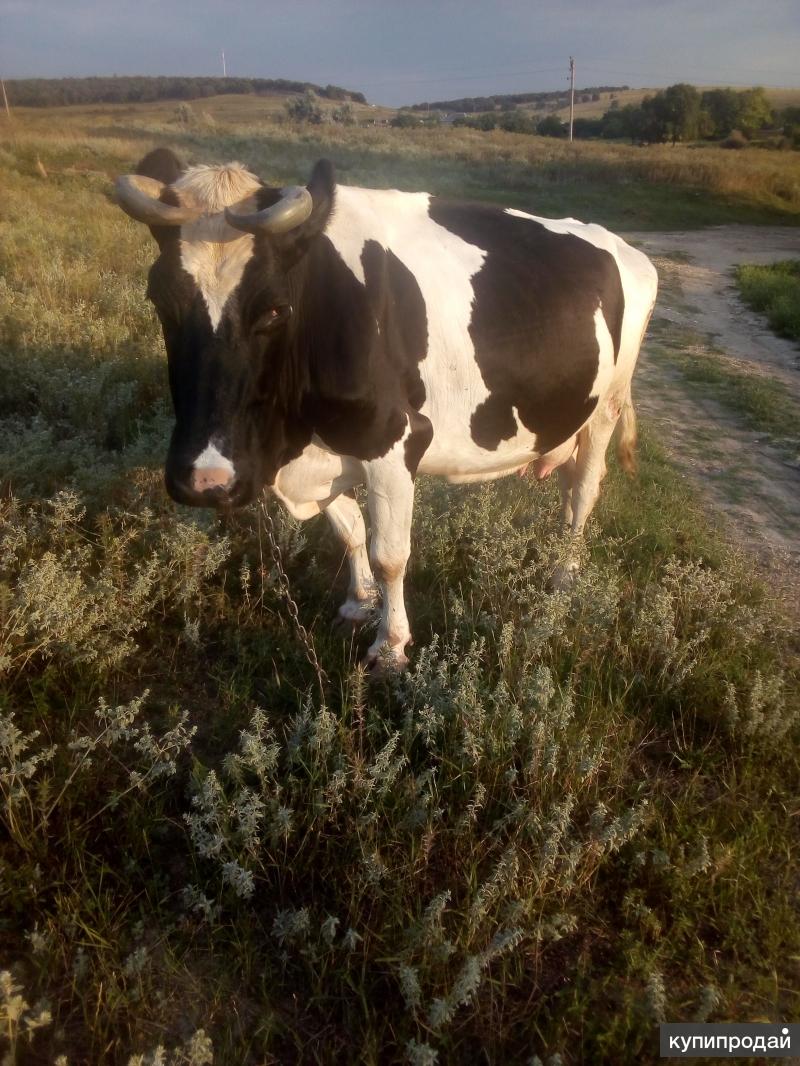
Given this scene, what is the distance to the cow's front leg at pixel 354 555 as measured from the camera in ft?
11.6

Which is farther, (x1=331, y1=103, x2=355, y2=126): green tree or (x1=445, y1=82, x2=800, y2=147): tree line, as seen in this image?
(x1=331, y1=103, x2=355, y2=126): green tree

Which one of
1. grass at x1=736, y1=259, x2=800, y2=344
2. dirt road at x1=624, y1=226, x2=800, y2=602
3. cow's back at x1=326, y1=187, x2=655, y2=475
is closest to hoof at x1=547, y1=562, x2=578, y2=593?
cow's back at x1=326, y1=187, x2=655, y2=475

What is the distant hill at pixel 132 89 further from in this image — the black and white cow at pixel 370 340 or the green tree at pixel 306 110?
the black and white cow at pixel 370 340

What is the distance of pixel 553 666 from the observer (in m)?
2.98

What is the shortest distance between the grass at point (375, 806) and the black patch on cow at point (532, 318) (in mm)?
609

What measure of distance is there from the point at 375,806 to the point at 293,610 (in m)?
1.31

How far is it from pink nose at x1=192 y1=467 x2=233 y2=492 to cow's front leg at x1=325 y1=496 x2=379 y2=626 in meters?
1.18

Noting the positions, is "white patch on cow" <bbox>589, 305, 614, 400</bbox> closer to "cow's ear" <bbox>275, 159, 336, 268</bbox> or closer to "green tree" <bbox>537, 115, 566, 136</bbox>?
"cow's ear" <bbox>275, 159, 336, 268</bbox>

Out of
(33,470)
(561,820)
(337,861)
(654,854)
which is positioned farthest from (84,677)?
(654,854)

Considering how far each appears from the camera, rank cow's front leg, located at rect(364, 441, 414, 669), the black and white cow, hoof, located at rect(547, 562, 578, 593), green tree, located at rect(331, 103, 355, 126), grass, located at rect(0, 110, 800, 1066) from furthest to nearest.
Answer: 1. green tree, located at rect(331, 103, 355, 126)
2. hoof, located at rect(547, 562, 578, 593)
3. cow's front leg, located at rect(364, 441, 414, 669)
4. the black and white cow
5. grass, located at rect(0, 110, 800, 1066)

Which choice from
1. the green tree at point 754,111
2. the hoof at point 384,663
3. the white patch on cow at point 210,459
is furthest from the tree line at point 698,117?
the white patch on cow at point 210,459

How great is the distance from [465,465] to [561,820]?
180cm

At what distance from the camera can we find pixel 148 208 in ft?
7.46

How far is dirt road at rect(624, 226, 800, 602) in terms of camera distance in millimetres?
4879
